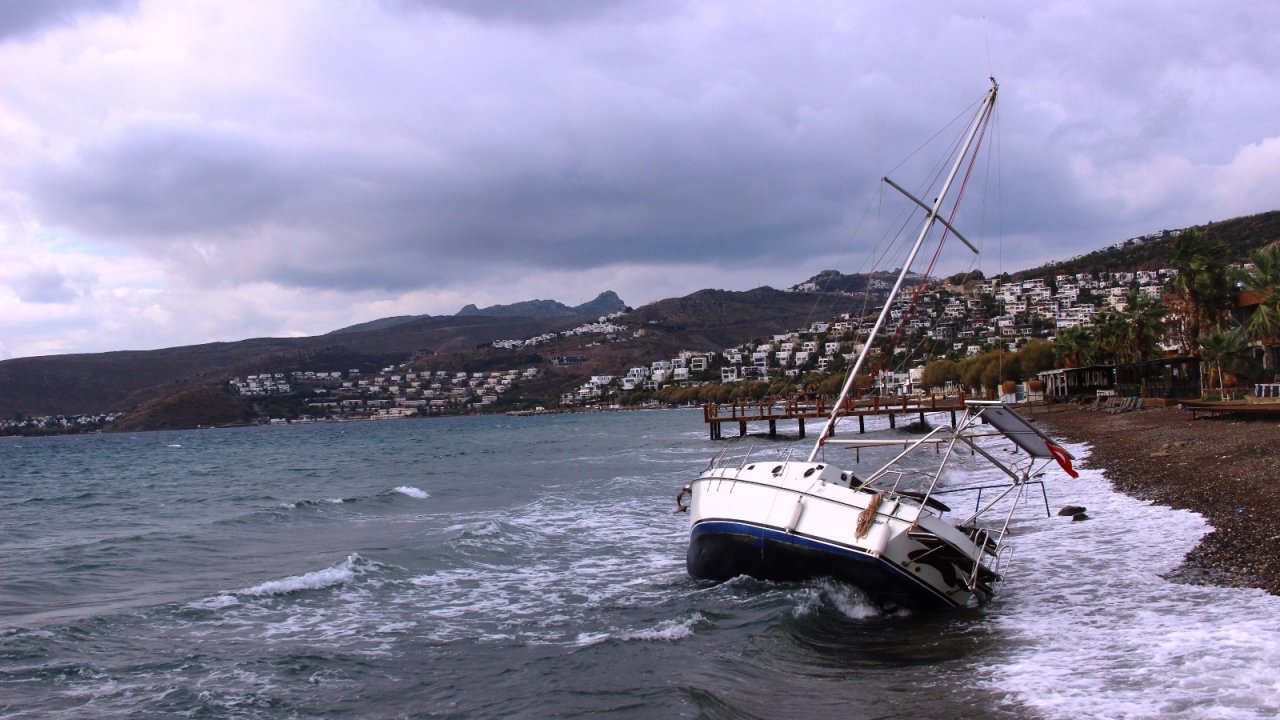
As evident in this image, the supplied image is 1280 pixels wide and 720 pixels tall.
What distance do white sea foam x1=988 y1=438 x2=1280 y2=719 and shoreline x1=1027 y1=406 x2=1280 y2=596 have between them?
1.63 feet

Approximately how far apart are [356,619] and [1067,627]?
9.29 m

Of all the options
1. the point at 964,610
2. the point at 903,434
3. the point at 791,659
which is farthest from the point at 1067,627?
the point at 903,434

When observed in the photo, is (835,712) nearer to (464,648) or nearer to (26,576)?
(464,648)

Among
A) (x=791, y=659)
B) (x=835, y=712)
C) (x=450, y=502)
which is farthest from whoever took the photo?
(x=450, y=502)

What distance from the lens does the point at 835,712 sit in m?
8.15

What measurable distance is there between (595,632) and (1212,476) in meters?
15.2

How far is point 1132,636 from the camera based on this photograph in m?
9.69

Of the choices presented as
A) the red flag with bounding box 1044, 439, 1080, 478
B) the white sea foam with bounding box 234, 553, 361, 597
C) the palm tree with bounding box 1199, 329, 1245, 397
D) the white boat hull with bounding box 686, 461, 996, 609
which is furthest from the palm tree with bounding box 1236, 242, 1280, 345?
the white sea foam with bounding box 234, 553, 361, 597

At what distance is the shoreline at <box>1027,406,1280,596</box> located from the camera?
11986 mm

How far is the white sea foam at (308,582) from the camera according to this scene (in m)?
15.2

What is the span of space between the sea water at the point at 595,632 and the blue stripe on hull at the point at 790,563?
259 mm

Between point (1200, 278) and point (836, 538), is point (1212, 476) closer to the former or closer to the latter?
point (836, 538)

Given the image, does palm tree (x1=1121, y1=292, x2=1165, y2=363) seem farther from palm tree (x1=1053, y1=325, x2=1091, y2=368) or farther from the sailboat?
the sailboat

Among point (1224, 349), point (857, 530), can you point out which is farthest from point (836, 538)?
point (1224, 349)
